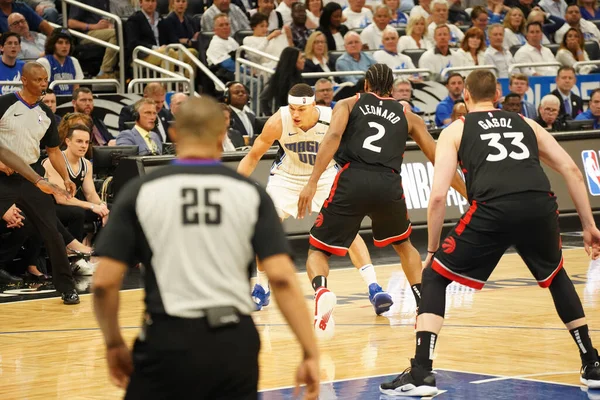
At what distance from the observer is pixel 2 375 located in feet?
24.1

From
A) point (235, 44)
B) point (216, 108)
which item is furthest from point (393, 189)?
point (235, 44)

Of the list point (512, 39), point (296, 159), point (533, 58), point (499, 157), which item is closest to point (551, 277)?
point (499, 157)

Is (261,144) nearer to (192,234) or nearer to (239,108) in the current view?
(239,108)

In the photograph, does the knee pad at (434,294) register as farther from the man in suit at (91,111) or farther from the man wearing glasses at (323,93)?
the man wearing glasses at (323,93)

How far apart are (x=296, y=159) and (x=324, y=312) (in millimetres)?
1826

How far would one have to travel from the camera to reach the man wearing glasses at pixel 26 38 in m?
14.5

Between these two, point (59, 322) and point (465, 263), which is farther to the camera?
point (59, 322)

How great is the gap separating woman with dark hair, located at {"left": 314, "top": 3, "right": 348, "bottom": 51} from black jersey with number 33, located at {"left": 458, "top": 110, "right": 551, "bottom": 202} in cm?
1071

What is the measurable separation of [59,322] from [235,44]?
7.64 metres

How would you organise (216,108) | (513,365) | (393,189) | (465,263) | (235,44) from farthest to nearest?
(235,44)
(393,189)
(513,365)
(465,263)
(216,108)

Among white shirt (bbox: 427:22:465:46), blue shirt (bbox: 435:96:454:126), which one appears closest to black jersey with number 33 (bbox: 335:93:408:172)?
blue shirt (bbox: 435:96:454:126)

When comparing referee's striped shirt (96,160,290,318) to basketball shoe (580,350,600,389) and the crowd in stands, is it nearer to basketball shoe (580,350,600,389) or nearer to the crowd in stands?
basketball shoe (580,350,600,389)

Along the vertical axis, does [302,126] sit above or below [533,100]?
above

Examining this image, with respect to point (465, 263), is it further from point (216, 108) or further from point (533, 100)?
point (533, 100)
